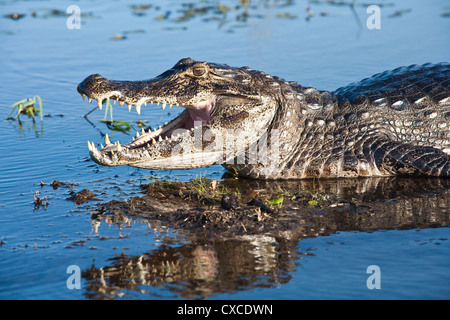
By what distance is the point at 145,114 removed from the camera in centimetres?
857

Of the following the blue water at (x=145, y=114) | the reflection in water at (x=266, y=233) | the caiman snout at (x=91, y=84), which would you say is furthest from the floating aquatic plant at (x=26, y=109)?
the reflection in water at (x=266, y=233)

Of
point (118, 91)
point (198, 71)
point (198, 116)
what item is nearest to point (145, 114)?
point (198, 116)

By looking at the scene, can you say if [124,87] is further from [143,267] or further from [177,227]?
[143,267]

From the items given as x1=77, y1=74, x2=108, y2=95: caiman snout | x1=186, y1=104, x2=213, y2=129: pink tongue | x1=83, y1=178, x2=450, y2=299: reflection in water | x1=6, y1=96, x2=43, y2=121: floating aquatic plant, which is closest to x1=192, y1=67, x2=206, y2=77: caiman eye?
x1=186, y1=104, x2=213, y2=129: pink tongue

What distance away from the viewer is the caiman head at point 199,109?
19.7 ft

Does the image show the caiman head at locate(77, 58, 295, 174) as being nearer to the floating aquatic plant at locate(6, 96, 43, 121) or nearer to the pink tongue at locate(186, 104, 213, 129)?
the pink tongue at locate(186, 104, 213, 129)

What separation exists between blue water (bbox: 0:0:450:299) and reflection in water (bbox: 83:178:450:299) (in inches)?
3.5

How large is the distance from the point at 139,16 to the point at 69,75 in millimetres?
3899

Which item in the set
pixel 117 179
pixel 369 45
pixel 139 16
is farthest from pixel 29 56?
pixel 369 45

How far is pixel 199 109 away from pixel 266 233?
1.85m

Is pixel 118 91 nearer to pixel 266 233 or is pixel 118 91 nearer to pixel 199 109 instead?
pixel 199 109

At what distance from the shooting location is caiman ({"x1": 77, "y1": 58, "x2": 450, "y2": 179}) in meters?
6.18

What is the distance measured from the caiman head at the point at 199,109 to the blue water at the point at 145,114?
54 centimetres

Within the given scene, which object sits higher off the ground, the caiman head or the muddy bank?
the caiman head
